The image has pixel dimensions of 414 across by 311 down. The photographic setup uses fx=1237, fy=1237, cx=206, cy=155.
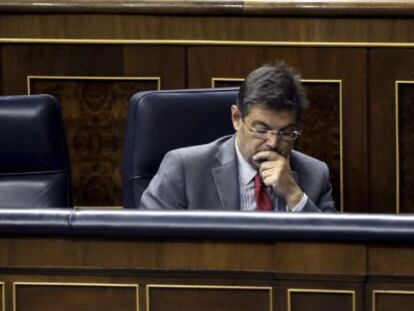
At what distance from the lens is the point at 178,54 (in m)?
2.03

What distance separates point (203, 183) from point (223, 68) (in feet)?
1.60

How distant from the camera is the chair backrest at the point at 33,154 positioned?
5.31ft

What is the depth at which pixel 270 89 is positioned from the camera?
155 centimetres

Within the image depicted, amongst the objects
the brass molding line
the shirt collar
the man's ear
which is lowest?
the shirt collar

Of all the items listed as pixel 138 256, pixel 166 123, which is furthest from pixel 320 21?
pixel 138 256

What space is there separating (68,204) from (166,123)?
183mm

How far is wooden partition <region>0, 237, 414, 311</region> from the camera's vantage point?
3.84ft

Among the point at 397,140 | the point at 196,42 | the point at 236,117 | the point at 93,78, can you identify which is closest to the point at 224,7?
the point at 196,42

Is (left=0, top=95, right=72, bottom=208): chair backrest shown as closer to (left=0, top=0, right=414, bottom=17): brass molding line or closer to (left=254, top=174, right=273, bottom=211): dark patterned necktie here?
(left=254, top=174, right=273, bottom=211): dark patterned necktie

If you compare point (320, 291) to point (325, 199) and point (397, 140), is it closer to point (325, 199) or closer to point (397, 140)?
→ point (325, 199)

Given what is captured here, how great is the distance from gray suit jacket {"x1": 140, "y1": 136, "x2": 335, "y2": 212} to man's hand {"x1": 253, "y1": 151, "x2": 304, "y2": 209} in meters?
0.02

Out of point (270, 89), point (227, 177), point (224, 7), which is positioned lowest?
point (227, 177)

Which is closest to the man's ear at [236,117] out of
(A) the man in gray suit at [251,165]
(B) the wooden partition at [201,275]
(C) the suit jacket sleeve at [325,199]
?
(A) the man in gray suit at [251,165]

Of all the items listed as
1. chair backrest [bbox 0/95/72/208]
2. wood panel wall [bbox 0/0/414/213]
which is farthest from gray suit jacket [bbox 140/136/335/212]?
wood panel wall [bbox 0/0/414/213]
